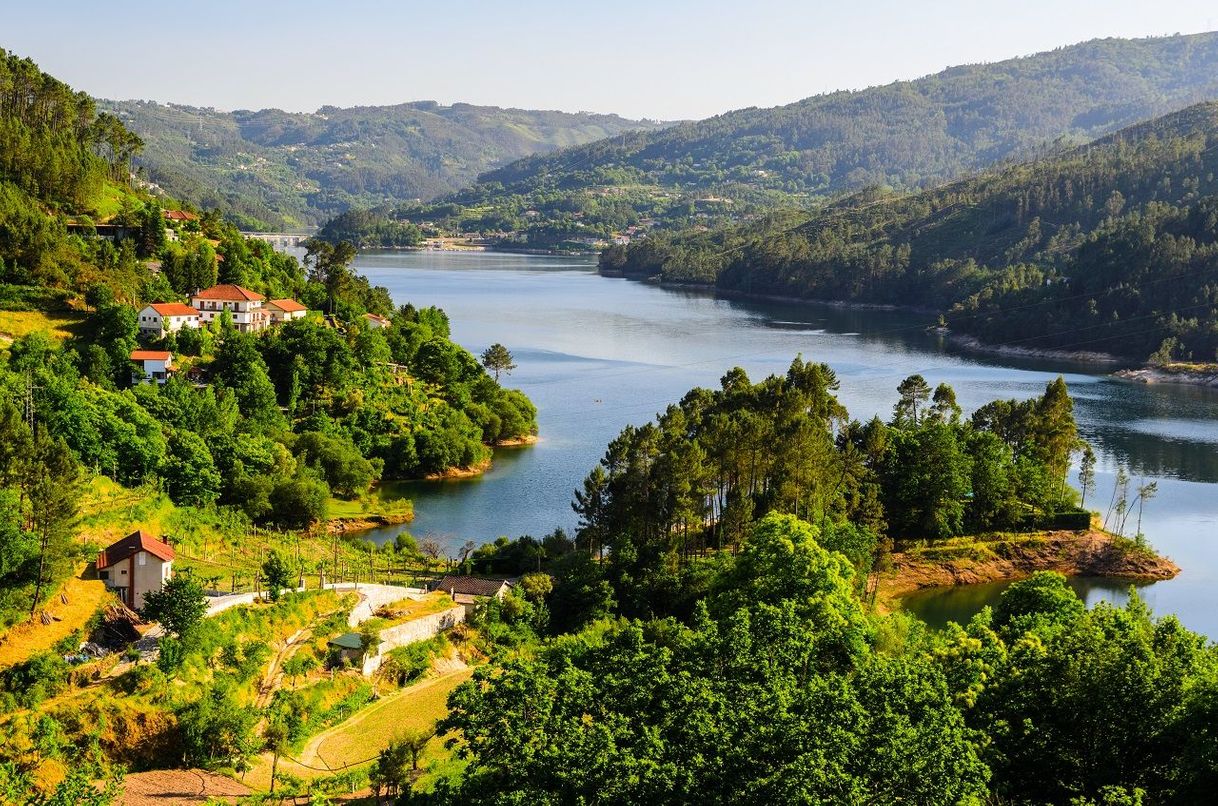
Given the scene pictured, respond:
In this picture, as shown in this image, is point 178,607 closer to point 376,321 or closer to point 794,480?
point 794,480

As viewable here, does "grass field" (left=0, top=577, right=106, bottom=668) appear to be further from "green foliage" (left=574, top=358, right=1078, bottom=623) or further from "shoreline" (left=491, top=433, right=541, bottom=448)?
"shoreline" (left=491, top=433, right=541, bottom=448)

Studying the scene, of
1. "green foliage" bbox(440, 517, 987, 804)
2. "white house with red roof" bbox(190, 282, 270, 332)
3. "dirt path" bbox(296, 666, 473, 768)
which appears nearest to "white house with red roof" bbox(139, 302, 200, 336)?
"white house with red roof" bbox(190, 282, 270, 332)

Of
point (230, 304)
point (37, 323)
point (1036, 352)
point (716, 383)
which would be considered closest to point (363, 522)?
point (230, 304)

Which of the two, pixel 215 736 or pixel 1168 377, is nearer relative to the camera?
pixel 215 736

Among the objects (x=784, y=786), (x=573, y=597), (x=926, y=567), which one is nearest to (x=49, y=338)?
(x=573, y=597)

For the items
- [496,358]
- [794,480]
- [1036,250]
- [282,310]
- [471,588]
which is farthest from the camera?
[1036,250]

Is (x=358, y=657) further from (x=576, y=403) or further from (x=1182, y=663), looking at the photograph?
(x=576, y=403)

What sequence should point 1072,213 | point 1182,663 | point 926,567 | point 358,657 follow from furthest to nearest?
point 1072,213 < point 926,567 < point 358,657 < point 1182,663
